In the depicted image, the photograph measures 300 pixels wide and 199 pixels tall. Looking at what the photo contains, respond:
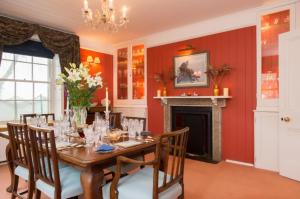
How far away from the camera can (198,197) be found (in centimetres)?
250

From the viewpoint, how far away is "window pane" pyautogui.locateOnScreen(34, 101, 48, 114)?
4469mm

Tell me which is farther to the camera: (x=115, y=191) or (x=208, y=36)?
(x=208, y=36)

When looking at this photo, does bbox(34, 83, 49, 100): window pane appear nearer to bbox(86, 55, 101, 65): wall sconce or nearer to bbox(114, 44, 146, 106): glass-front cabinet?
bbox(86, 55, 101, 65): wall sconce

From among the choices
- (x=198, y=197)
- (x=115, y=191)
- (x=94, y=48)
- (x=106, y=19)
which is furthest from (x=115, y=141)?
(x=94, y=48)

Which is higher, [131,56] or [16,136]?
[131,56]

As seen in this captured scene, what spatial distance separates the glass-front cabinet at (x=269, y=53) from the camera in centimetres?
338

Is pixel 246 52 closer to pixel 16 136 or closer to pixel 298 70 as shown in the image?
pixel 298 70

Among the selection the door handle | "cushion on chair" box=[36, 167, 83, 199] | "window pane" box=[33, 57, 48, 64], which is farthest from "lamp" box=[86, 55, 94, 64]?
the door handle

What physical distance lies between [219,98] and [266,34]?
1.34 metres

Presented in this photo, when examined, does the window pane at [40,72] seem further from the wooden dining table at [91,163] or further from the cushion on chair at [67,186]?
the wooden dining table at [91,163]

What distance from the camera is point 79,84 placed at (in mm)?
2414

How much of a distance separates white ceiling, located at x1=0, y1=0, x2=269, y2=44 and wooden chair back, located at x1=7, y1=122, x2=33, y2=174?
2.19 metres

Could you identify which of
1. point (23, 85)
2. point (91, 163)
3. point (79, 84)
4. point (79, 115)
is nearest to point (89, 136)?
point (91, 163)

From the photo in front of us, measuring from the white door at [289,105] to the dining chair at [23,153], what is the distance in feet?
11.2
